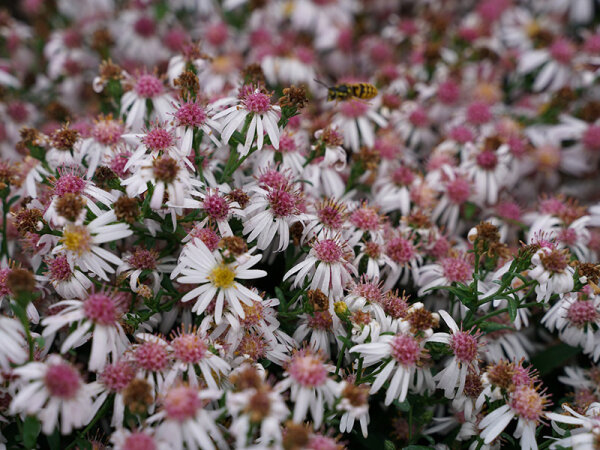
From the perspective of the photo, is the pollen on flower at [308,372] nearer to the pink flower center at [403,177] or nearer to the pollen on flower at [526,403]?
the pollen on flower at [526,403]

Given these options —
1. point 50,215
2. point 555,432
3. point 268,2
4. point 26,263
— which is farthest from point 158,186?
point 268,2

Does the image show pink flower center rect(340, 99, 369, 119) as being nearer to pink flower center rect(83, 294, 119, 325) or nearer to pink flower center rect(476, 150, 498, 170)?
pink flower center rect(476, 150, 498, 170)

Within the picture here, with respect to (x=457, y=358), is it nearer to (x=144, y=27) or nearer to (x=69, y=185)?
(x=69, y=185)

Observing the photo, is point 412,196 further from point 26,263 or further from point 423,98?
point 26,263

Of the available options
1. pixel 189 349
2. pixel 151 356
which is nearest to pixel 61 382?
pixel 151 356

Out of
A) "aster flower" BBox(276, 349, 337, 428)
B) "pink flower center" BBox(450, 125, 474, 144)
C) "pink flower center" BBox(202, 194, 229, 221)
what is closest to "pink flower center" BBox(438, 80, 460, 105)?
"pink flower center" BBox(450, 125, 474, 144)
